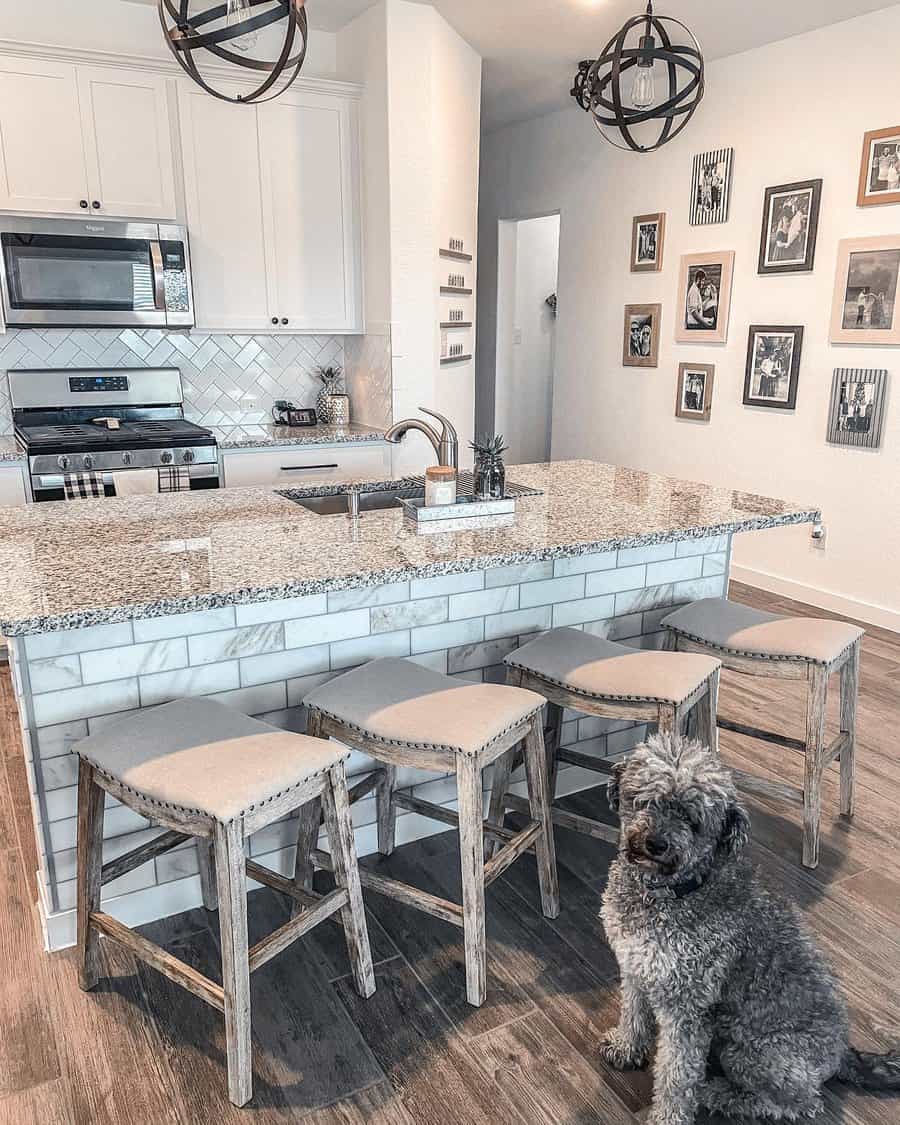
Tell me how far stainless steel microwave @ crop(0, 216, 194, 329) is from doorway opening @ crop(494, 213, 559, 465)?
10.9ft

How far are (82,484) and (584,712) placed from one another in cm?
248

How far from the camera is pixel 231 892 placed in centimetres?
148

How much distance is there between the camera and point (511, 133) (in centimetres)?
617

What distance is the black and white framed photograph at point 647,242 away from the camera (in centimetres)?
501

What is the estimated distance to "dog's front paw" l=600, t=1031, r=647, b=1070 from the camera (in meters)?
1.64

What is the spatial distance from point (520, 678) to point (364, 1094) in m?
0.93

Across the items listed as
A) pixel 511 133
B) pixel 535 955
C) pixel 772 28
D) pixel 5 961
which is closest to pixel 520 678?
pixel 535 955

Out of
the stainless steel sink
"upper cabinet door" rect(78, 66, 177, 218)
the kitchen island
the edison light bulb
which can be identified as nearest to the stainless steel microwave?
"upper cabinet door" rect(78, 66, 177, 218)

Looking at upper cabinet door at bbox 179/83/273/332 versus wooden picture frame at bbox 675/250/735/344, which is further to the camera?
wooden picture frame at bbox 675/250/735/344

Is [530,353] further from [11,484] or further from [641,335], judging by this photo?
[11,484]

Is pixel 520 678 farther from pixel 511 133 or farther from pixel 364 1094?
pixel 511 133

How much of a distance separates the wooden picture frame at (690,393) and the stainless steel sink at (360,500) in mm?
2870

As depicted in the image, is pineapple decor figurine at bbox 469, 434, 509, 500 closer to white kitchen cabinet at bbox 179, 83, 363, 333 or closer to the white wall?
white kitchen cabinet at bbox 179, 83, 363, 333

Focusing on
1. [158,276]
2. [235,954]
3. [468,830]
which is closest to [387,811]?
[468,830]
